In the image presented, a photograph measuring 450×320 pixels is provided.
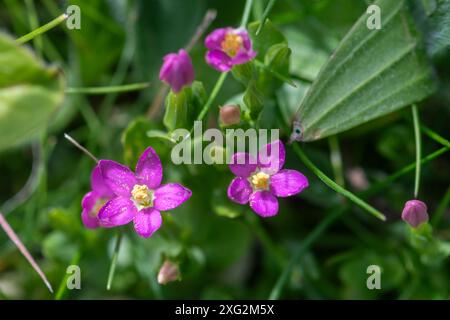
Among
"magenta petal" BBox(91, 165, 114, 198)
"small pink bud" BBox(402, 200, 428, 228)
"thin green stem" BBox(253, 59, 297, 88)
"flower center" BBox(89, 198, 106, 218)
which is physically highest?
"thin green stem" BBox(253, 59, 297, 88)

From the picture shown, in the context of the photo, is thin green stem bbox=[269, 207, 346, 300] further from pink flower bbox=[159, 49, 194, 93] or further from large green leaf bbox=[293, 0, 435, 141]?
pink flower bbox=[159, 49, 194, 93]

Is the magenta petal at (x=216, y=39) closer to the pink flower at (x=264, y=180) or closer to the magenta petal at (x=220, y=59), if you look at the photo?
the magenta petal at (x=220, y=59)

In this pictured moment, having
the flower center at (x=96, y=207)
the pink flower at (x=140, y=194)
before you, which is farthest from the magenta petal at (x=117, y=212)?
the flower center at (x=96, y=207)

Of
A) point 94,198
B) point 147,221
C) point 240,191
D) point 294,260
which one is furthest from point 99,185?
point 294,260

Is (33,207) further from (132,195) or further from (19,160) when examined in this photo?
(132,195)

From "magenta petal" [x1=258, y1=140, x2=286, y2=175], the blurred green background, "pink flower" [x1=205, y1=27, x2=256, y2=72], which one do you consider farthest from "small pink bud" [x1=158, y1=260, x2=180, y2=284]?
"pink flower" [x1=205, y1=27, x2=256, y2=72]

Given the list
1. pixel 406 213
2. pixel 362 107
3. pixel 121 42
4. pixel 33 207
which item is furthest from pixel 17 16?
pixel 406 213
